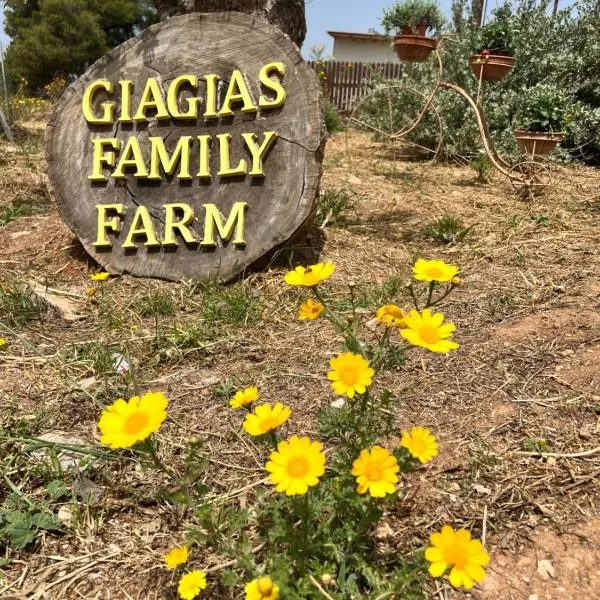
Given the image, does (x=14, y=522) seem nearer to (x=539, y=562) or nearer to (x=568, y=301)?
(x=539, y=562)

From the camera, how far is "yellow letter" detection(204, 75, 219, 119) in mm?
2633

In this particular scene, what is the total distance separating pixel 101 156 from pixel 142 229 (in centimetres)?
44

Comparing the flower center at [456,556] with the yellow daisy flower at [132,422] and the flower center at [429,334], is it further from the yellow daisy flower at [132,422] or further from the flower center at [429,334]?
the yellow daisy flower at [132,422]

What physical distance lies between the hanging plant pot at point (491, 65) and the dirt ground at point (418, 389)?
5.23 ft

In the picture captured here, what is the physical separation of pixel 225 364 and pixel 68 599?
2.95 feet

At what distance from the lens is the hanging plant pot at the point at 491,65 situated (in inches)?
164

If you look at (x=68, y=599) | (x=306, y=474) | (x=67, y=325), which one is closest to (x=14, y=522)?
(x=68, y=599)

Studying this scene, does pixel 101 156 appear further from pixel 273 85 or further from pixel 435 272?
pixel 435 272

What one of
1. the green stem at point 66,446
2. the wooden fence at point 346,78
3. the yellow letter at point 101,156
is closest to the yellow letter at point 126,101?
the yellow letter at point 101,156

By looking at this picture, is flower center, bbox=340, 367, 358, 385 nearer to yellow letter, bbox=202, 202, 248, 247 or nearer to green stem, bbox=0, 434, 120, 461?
green stem, bbox=0, 434, 120, 461

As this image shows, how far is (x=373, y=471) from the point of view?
0.91 meters

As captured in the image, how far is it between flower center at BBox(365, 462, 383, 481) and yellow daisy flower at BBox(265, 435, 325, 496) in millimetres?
73

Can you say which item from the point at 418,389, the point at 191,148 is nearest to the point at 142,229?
the point at 191,148

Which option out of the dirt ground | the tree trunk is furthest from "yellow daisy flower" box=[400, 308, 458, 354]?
the tree trunk
